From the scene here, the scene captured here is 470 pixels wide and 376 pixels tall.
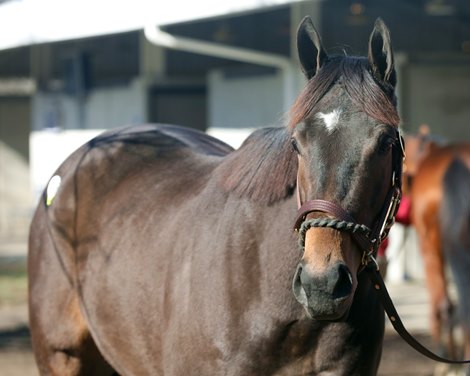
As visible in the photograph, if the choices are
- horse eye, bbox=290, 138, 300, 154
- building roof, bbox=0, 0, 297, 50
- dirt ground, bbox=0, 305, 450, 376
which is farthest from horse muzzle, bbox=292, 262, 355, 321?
building roof, bbox=0, 0, 297, 50

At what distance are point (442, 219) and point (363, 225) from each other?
413 cm

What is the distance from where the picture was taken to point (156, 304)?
385 centimetres

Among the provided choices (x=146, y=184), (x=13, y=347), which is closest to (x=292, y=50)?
(x=13, y=347)

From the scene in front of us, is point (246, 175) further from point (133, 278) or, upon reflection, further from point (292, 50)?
point (292, 50)

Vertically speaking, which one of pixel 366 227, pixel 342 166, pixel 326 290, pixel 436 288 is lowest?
pixel 436 288

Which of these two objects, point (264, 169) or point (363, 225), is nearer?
point (363, 225)

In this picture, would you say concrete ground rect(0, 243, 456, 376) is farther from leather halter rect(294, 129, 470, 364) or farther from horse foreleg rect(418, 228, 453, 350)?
leather halter rect(294, 129, 470, 364)

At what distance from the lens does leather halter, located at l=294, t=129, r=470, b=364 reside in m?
2.97

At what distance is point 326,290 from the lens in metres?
Result: 2.88

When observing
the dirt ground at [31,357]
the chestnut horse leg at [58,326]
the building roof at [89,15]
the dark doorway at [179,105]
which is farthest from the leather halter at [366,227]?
the dark doorway at [179,105]

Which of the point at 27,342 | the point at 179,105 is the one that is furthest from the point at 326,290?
the point at 179,105

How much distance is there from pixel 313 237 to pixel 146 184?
1.51 meters

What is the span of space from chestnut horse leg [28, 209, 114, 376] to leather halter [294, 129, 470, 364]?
5.13ft

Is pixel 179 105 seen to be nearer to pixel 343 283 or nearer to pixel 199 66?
pixel 199 66
